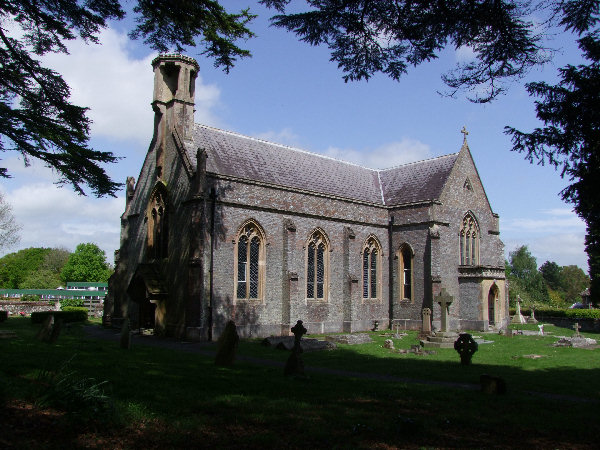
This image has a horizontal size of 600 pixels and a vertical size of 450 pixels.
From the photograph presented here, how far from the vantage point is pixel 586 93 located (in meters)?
7.07

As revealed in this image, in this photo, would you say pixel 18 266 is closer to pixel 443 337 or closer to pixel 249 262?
pixel 249 262

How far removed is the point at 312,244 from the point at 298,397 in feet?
61.0

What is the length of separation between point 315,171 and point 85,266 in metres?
69.1

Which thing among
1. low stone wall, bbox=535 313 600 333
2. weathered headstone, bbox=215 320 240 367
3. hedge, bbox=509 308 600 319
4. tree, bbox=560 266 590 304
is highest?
tree, bbox=560 266 590 304

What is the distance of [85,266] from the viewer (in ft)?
288

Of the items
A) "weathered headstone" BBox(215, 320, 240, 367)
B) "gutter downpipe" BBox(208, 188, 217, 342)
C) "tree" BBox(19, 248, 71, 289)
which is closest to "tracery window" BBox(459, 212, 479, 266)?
"gutter downpipe" BBox(208, 188, 217, 342)

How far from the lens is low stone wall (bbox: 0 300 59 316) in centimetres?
3975

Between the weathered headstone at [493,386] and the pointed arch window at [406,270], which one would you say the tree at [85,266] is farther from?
the weathered headstone at [493,386]

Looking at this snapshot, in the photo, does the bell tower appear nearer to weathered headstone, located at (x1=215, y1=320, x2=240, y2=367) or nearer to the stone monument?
weathered headstone, located at (x1=215, y1=320, x2=240, y2=367)

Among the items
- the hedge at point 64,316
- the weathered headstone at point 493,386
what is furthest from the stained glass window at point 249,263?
the weathered headstone at point 493,386

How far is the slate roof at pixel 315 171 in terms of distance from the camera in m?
26.5

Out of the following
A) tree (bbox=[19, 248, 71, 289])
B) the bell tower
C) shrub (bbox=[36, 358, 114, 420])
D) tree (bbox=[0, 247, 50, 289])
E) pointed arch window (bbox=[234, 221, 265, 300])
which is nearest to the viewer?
shrub (bbox=[36, 358, 114, 420])

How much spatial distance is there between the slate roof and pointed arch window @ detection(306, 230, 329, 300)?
281 cm

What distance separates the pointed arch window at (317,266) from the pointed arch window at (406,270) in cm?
566
